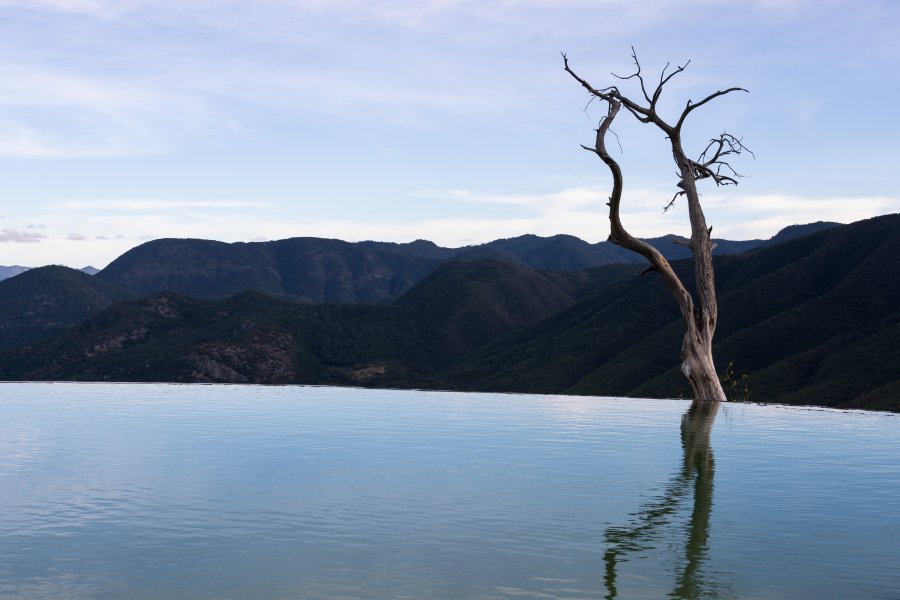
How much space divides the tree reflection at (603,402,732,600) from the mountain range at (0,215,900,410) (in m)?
36.0

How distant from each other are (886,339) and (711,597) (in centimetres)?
6392

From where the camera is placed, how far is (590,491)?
15.7 m

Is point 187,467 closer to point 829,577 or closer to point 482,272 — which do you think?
point 829,577

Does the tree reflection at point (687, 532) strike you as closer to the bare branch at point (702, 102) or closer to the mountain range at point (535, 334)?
the bare branch at point (702, 102)

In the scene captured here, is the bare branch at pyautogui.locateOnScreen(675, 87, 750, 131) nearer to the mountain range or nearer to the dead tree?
the dead tree

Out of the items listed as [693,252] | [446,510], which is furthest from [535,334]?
[446,510]

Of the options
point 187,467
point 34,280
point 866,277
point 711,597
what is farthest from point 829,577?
point 34,280

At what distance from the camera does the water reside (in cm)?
1032

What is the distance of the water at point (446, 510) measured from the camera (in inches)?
406

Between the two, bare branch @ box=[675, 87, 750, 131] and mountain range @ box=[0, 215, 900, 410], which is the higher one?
bare branch @ box=[675, 87, 750, 131]

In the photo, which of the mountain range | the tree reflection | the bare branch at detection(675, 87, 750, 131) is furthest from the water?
the mountain range

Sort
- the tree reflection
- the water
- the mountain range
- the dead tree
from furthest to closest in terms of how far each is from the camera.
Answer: the mountain range → the dead tree → the water → the tree reflection

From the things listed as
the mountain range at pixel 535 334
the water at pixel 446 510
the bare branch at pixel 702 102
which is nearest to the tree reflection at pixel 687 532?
the water at pixel 446 510

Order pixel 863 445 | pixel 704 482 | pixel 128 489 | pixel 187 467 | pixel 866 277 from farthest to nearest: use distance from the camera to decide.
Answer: pixel 866 277
pixel 863 445
pixel 187 467
pixel 704 482
pixel 128 489
